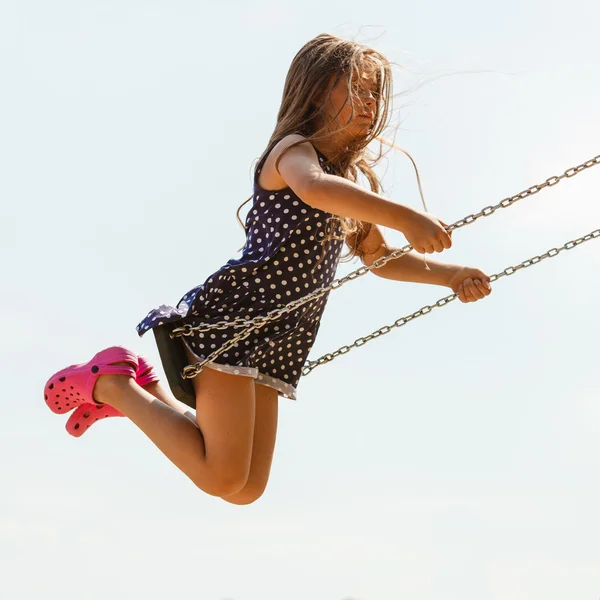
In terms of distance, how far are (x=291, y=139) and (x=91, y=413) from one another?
1347 mm

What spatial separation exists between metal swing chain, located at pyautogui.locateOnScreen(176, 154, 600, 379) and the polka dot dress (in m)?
0.03

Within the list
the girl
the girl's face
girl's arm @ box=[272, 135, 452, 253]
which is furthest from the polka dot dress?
girl's arm @ box=[272, 135, 452, 253]

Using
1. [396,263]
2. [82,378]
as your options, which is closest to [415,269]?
[396,263]

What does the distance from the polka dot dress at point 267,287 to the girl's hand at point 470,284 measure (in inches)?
20.6

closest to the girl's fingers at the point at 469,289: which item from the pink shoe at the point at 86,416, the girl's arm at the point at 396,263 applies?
the girl's arm at the point at 396,263

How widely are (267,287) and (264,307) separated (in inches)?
2.9

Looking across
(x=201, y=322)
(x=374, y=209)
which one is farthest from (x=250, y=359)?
(x=374, y=209)

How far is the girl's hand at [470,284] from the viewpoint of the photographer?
14.8 ft

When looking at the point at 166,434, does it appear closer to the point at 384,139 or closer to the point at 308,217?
the point at 308,217

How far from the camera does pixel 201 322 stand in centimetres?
432

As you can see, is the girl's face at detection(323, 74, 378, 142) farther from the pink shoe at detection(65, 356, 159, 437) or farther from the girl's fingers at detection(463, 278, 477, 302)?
the pink shoe at detection(65, 356, 159, 437)

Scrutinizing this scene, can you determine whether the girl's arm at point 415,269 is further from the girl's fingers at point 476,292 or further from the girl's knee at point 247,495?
the girl's knee at point 247,495

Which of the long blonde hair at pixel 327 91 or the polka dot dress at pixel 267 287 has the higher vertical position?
the long blonde hair at pixel 327 91

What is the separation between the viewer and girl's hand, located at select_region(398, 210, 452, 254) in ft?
12.2
